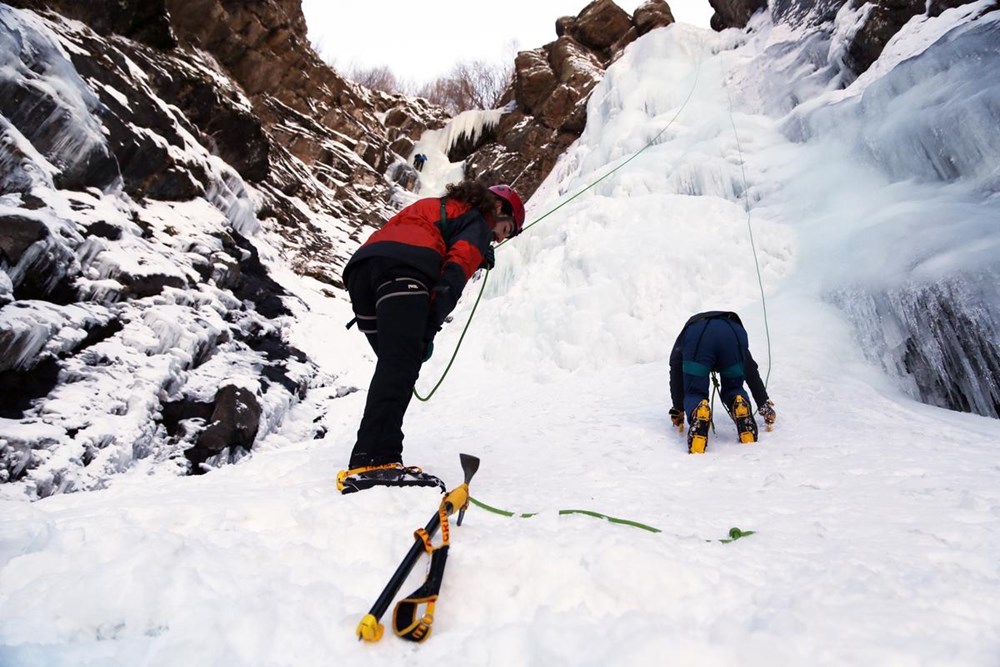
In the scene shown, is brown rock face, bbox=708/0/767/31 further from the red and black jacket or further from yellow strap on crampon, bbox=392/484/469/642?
yellow strap on crampon, bbox=392/484/469/642

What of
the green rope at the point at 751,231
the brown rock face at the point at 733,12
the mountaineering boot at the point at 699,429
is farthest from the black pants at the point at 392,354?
the brown rock face at the point at 733,12

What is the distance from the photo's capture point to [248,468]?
267cm

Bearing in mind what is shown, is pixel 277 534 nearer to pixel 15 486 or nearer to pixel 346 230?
pixel 15 486

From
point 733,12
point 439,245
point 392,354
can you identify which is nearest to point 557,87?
point 733,12

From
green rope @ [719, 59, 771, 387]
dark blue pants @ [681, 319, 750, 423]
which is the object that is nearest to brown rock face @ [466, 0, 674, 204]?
green rope @ [719, 59, 771, 387]

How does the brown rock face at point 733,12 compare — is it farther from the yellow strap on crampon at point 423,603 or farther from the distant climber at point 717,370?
the yellow strap on crampon at point 423,603

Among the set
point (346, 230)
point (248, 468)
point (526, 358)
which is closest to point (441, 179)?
point (346, 230)

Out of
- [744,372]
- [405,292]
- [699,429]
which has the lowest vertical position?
[699,429]

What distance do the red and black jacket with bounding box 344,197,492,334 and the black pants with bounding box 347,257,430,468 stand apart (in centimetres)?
4

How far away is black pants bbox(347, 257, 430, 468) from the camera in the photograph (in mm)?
2084

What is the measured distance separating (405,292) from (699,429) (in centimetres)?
201

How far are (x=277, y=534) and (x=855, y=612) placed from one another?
1.37 m

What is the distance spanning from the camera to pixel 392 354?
7.06 ft

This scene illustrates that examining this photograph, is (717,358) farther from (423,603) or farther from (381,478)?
(423,603)
